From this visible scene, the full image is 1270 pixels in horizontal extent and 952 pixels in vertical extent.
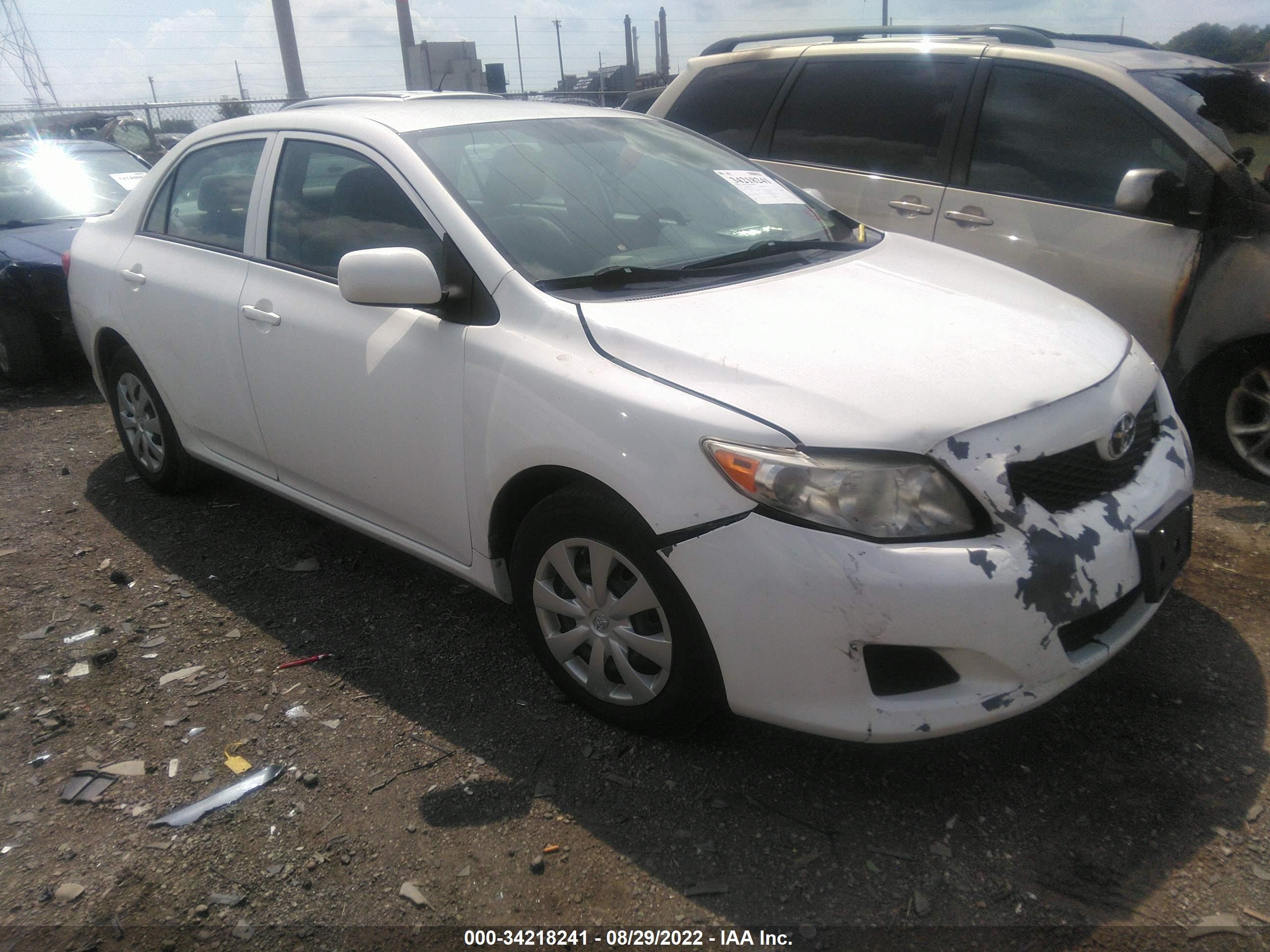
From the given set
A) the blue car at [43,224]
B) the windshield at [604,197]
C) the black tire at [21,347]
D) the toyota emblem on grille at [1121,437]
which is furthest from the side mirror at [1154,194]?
the black tire at [21,347]

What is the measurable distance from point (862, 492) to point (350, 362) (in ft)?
5.66

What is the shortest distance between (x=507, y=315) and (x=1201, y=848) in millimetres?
2158

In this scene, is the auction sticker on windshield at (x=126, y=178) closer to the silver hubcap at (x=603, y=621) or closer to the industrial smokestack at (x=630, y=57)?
the silver hubcap at (x=603, y=621)

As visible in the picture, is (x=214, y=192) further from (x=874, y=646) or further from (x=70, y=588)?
(x=874, y=646)

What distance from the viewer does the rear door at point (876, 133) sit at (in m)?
4.68

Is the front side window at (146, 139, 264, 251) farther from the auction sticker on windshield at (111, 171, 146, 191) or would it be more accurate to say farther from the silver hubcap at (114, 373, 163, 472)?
the auction sticker on windshield at (111, 171, 146, 191)

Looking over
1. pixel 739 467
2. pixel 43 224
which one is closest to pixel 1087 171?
pixel 739 467

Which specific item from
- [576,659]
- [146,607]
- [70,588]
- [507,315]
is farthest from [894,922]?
[70,588]

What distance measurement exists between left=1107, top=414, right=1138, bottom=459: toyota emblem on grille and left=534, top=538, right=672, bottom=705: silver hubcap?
46.7 inches

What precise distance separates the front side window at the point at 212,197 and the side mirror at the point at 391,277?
1.16 meters

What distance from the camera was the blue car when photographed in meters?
6.34

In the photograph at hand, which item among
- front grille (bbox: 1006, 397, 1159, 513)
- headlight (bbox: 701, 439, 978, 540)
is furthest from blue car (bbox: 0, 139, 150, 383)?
front grille (bbox: 1006, 397, 1159, 513)

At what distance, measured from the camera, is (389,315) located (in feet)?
9.75

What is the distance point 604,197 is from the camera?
3094mm
